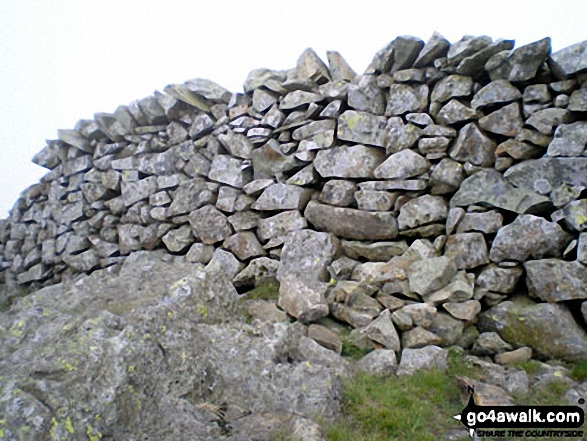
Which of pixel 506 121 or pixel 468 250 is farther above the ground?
pixel 506 121

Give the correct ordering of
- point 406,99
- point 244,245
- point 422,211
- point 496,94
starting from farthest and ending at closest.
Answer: point 244,245 < point 406,99 < point 422,211 < point 496,94

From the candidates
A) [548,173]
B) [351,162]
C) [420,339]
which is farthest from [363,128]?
[420,339]

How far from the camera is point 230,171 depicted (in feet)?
25.0

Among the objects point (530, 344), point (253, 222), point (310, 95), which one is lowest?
point (530, 344)

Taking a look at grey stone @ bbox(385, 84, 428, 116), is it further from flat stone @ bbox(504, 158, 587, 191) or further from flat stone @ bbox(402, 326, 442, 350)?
flat stone @ bbox(402, 326, 442, 350)

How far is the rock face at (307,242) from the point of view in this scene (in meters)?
3.45

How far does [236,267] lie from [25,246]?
6.42 metres

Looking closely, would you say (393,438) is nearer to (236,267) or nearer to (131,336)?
Result: (131,336)

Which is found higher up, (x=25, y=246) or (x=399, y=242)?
(x=25, y=246)

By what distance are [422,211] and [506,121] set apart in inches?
64.8

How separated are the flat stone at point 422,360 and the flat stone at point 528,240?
153 centimetres

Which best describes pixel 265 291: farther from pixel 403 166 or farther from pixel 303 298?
pixel 403 166

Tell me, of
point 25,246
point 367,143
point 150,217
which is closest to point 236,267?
point 150,217

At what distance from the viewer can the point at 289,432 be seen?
3.25 meters
